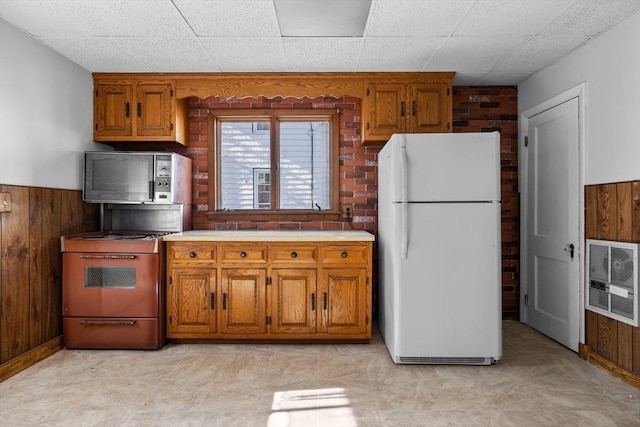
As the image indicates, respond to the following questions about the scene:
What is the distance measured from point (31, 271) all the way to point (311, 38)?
2.63 meters

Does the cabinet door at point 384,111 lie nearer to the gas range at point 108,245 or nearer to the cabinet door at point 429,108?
the cabinet door at point 429,108

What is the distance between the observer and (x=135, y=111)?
12.3 feet

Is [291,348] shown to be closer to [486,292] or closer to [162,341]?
[162,341]

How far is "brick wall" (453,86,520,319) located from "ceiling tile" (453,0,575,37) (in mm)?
1238

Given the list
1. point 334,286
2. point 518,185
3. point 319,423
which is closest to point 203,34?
point 334,286

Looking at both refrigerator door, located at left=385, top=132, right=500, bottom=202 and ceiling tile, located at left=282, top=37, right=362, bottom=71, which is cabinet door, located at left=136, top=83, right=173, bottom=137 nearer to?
ceiling tile, located at left=282, top=37, right=362, bottom=71

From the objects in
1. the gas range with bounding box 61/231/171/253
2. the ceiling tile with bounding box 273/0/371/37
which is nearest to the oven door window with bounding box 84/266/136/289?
the gas range with bounding box 61/231/171/253

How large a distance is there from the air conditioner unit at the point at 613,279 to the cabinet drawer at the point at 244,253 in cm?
244

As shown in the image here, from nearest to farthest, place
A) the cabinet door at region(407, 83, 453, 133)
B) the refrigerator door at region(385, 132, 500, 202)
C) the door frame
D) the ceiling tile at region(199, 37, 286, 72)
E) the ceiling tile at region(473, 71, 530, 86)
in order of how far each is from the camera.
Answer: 1. the refrigerator door at region(385, 132, 500, 202)
2. the ceiling tile at region(199, 37, 286, 72)
3. the door frame
4. the cabinet door at region(407, 83, 453, 133)
5. the ceiling tile at region(473, 71, 530, 86)

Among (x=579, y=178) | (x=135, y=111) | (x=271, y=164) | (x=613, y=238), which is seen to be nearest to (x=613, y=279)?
(x=613, y=238)

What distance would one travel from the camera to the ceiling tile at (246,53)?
3029 millimetres

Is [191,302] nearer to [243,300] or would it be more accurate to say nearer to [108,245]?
[243,300]

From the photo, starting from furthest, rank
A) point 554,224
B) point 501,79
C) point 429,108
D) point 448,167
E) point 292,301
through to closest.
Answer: point 501,79 < point 429,108 < point 554,224 < point 292,301 < point 448,167

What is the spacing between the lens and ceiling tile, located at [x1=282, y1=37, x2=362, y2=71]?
120 inches
